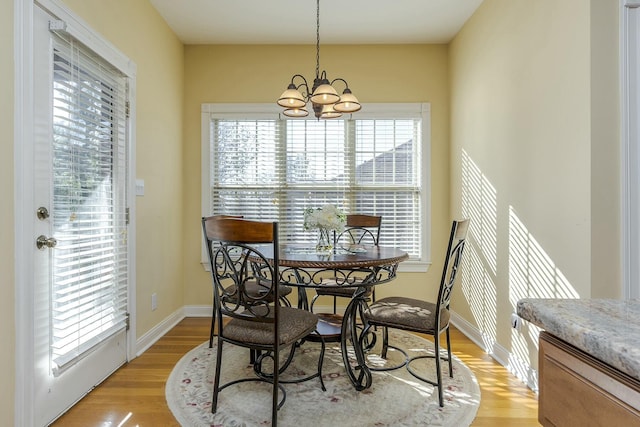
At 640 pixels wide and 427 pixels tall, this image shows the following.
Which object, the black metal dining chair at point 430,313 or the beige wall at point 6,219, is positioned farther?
the black metal dining chair at point 430,313

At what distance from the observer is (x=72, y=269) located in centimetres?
194

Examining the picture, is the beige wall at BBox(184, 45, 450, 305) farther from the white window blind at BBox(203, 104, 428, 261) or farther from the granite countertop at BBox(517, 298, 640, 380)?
the granite countertop at BBox(517, 298, 640, 380)

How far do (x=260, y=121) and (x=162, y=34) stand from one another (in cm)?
115

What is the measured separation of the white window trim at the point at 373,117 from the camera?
3.59 meters

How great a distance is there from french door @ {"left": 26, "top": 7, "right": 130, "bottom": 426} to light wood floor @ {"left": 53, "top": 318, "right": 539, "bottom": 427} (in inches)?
4.2

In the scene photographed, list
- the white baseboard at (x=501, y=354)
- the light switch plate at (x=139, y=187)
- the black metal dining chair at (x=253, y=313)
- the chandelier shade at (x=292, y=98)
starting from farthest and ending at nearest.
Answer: the light switch plate at (x=139, y=187), the chandelier shade at (x=292, y=98), the white baseboard at (x=501, y=354), the black metal dining chair at (x=253, y=313)

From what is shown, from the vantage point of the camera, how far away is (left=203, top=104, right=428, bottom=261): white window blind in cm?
364

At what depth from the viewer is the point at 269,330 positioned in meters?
1.78

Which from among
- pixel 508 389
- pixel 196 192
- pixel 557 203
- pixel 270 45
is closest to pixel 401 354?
pixel 508 389

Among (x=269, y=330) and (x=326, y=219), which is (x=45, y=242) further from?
(x=326, y=219)

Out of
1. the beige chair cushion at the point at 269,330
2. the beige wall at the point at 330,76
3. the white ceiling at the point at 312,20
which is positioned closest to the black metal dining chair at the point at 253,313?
the beige chair cushion at the point at 269,330

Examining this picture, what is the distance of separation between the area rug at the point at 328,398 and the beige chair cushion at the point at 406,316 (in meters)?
0.42

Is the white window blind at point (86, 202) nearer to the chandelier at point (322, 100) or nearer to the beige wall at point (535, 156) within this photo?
the chandelier at point (322, 100)

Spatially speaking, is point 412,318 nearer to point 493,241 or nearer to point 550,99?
point 493,241
